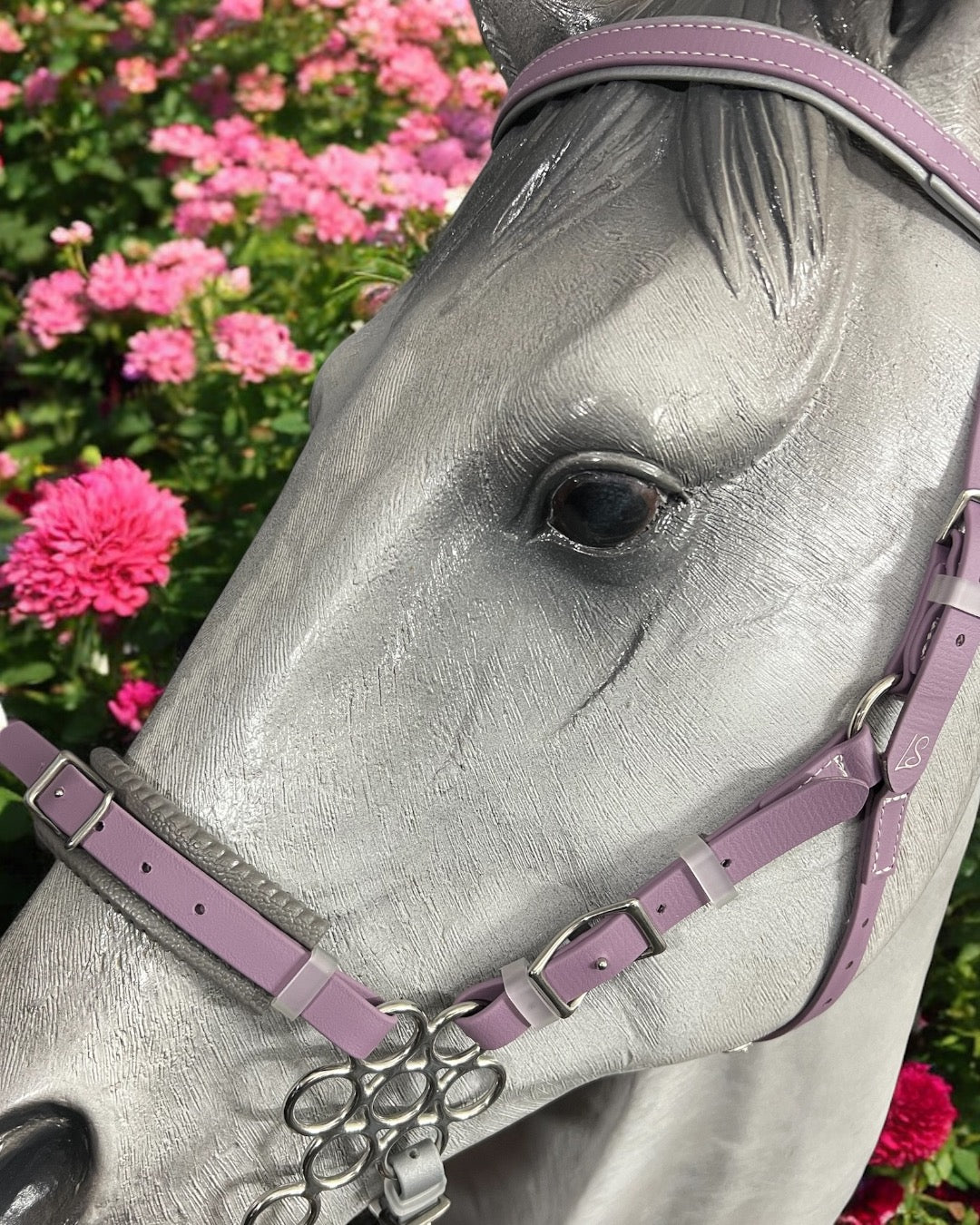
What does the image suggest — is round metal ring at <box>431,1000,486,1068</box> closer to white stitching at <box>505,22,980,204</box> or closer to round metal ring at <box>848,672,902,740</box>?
round metal ring at <box>848,672,902,740</box>

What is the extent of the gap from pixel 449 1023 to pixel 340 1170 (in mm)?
133

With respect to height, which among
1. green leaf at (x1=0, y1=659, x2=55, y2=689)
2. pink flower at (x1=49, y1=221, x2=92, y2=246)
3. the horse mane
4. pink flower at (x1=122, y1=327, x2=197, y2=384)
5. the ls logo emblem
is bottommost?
the ls logo emblem

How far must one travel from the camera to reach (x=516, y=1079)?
79 centimetres

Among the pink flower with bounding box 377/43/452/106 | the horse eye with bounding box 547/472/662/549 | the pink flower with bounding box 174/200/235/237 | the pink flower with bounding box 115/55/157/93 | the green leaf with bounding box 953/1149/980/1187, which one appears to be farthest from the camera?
the pink flower with bounding box 115/55/157/93

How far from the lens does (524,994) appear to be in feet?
2.40

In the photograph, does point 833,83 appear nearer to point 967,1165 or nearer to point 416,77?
point 967,1165

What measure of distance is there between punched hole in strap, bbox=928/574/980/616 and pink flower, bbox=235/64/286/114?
2266 millimetres

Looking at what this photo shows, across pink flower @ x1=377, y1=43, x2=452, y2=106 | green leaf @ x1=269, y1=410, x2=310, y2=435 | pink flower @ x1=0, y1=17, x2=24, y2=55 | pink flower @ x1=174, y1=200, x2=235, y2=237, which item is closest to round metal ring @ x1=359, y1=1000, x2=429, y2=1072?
green leaf @ x1=269, y1=410, x2=310, y2=435

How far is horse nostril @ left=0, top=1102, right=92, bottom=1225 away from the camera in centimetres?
69

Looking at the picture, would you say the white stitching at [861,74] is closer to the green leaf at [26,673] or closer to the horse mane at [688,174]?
the horse mane at [688,174]

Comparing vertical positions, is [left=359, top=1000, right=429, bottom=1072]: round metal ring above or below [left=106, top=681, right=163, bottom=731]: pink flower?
above

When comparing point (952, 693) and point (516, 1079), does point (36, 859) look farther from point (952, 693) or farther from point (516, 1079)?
point (952, 693)

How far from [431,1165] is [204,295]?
1.54m

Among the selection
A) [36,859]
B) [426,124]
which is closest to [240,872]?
[36,859]
